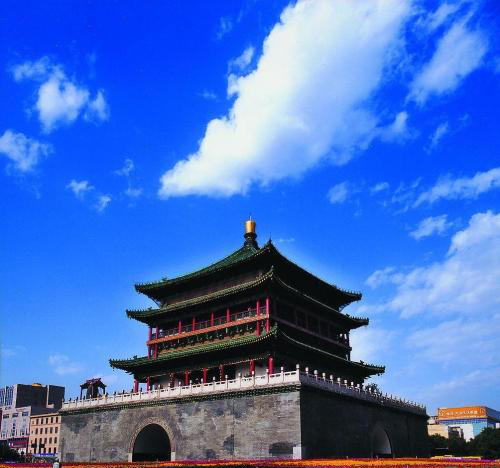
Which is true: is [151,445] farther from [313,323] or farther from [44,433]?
[44,433]

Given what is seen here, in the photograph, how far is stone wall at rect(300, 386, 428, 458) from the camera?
35406 millimetres

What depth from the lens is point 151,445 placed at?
4531 cm

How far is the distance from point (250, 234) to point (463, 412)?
367 ft

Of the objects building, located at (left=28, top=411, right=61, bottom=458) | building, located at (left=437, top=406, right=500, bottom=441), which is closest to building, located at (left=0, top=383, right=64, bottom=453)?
building, located at (left=28, top=411, right=61, bottom=458)

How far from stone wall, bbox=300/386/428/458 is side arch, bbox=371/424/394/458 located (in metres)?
0.16

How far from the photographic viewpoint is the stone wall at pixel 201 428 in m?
35.3

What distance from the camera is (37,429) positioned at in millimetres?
102562

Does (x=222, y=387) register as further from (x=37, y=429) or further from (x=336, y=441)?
(x=37, y=429)

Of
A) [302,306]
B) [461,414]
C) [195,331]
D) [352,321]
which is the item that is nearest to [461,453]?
[352,321]

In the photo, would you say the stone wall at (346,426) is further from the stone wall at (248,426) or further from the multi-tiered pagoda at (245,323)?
the multi-tiered pagoda at (245,323)

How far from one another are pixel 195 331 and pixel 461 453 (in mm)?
50653

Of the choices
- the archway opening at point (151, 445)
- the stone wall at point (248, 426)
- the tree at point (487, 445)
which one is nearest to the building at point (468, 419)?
→ the tree at point (487, 445)

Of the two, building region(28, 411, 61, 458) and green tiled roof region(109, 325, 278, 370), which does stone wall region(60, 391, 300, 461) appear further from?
building region(28, 411, 61, 458)

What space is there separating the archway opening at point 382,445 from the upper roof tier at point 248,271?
43.1 ft
